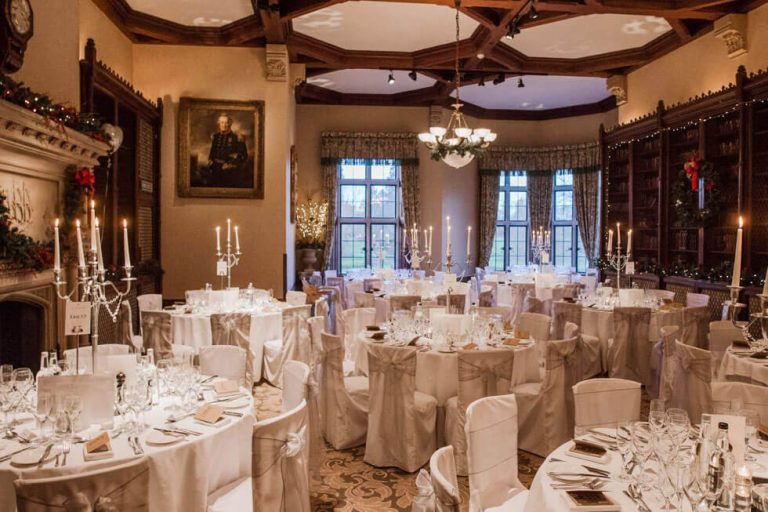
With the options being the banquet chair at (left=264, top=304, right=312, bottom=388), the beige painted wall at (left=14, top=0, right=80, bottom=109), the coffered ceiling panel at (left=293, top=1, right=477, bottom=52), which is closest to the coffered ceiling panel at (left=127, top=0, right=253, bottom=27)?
the coffered ceiling panel at (left=293, top=1, right=477, bottom=52)

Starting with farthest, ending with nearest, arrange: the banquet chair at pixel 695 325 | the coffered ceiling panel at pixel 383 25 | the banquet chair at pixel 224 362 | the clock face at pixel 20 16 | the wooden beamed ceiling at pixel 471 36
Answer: the coffered ceiling panel at pixel 383 25
the wooden beamed ceiling at pixel 471 36
the banquet chair at pixel 695 325
the clock face at pixel 20 16
the banquet chair at pixel 224 362

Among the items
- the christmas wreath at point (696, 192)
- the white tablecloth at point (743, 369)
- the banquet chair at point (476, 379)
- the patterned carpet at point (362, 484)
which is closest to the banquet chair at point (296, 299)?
the patterned carpet at point (362, 484)

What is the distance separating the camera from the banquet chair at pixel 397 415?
173 inches

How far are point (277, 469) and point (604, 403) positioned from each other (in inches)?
69.7

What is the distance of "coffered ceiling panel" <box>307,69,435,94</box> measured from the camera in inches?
447

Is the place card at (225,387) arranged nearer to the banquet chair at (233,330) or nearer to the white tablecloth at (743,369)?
the banquet chair at (233,330)

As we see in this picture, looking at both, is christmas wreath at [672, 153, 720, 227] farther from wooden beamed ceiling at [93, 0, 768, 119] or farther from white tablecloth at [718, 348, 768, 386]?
white tablecloth at [718, 348, 768, 386]

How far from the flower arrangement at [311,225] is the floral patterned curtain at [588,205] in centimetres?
566

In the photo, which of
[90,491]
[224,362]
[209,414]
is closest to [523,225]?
[224,362]

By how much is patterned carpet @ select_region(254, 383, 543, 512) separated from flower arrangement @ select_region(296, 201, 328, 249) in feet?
24.8

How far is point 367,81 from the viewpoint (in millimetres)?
11898

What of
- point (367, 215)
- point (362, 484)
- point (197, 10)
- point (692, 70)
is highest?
point (197, 10)

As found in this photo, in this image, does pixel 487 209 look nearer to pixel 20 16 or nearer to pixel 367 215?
pixel 367 215

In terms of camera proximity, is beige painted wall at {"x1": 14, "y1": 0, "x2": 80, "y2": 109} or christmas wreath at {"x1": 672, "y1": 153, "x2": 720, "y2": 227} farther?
christmas wreath at {"x1": 672, "y1": 153, "x2": 720, "y2": 227}
